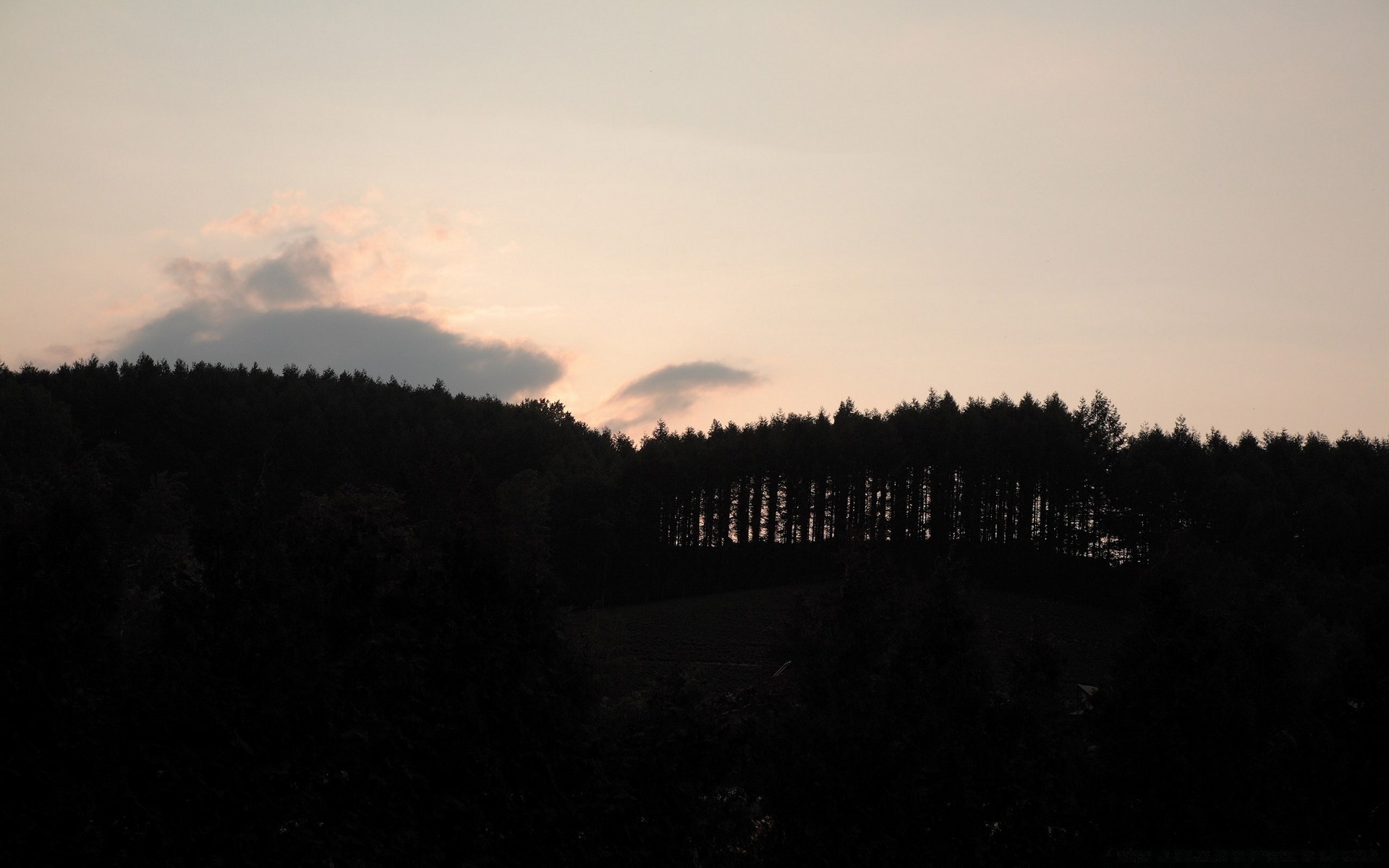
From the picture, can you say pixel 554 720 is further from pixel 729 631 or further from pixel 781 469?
pixel 781 469

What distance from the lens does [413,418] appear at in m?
119

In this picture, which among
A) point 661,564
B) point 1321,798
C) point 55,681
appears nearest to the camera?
point 55,681

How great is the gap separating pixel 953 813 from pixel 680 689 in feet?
15.2

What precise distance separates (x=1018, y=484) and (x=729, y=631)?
33.8 metres

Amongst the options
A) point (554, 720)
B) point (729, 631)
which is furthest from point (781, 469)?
point (554, 720)

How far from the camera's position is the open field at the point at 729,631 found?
53219 millimetres

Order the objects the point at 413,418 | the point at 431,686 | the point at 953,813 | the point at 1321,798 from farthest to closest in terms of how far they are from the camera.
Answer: the point at 413,418
the point at 1321,798
the point at 953,813
the point at 431,686

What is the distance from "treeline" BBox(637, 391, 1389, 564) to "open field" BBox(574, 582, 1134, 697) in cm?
886

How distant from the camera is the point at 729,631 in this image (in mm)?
72312

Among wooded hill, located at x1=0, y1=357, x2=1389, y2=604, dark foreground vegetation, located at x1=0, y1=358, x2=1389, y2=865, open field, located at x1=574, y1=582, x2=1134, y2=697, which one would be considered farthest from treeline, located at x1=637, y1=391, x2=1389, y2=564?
dark foreground vegetation, located at x1=0, y1=358, x2=1389, y2=865

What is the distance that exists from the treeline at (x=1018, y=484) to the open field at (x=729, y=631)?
349 inches

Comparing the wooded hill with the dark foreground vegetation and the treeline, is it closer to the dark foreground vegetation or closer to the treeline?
the treeline

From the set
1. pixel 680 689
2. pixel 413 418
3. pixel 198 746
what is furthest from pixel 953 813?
pixel 413 418

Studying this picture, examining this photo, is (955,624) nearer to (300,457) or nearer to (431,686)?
(431,686)
